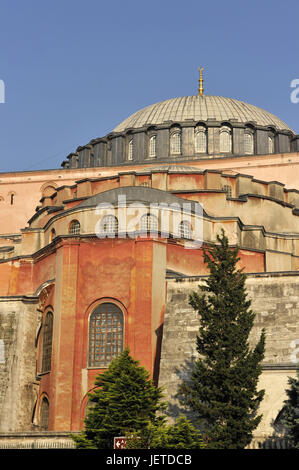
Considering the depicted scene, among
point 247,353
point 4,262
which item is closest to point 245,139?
point 4,262

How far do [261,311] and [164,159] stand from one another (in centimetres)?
1678

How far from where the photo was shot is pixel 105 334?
95.0 feet

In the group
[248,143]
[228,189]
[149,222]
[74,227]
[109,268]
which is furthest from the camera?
[248,143]

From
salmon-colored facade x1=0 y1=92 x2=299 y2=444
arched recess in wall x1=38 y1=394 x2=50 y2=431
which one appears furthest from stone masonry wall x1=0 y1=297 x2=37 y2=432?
arched recess in wall x1=38 y1=394 x2=50 y2=431

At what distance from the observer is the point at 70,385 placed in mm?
28141

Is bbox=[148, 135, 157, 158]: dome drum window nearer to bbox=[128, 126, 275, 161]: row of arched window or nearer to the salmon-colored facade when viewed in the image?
bbox=[128, 126, 275, 161]: row of arched window

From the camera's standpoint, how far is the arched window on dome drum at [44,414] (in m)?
29.1

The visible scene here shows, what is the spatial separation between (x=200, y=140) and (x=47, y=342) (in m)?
17.2

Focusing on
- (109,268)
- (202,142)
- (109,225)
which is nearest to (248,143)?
(202,142)

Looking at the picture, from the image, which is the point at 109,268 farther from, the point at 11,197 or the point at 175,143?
the point at 175,143

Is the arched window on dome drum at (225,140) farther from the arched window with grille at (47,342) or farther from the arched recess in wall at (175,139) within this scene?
the arched window with grille at (47,342)
